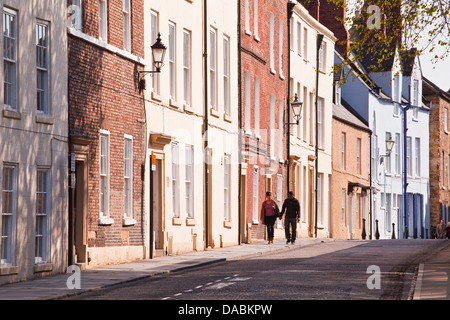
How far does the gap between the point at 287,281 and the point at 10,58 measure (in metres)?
7.05

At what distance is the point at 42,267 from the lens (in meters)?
20.6

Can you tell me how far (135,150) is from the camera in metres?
26.2

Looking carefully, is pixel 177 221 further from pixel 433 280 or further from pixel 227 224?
pixel 433 280

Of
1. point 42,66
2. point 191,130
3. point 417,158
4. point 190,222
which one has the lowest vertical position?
point 190,222

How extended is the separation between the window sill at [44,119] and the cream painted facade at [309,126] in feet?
76.2

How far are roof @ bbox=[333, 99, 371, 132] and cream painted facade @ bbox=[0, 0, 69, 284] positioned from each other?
100.0 ft

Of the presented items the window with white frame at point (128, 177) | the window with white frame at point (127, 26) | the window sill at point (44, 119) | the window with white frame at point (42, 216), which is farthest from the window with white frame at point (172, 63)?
the window with white frame at point (42, 216)

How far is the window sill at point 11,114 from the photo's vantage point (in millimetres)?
19308

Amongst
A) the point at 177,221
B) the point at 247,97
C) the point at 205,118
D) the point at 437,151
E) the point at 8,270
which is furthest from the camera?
the point at 437,151

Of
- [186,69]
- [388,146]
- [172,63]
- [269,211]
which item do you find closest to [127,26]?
[172,63]

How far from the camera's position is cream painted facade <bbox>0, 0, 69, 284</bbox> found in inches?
770

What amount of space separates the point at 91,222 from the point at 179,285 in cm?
574

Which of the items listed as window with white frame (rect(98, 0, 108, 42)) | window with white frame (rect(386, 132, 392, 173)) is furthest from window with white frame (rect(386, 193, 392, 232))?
window with white frame (rect(98, 0, 108, 42))

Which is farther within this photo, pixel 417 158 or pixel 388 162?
pixel 417 158
